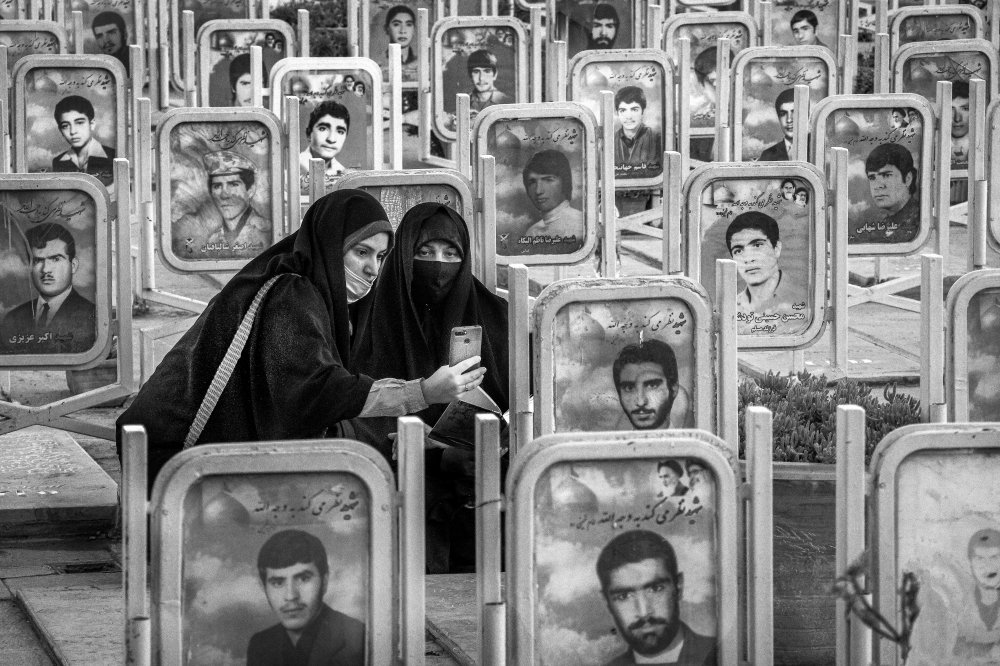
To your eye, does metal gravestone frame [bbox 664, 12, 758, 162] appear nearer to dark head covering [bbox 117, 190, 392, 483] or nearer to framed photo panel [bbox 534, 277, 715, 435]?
dark head covering [bbox 117, 190, 392, 483]

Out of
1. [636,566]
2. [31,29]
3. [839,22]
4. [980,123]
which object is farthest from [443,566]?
[839,22]

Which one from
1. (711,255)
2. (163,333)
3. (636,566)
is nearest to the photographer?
(636,566)

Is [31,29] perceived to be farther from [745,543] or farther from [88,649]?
[745,543]

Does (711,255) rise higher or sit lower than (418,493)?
higher

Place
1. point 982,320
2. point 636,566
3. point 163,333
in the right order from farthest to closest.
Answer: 1. point 163,333
2. point 982,320
3. point 636,566

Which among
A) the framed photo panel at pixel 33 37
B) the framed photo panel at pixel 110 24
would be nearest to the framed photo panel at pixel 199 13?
the framed photo panel at pixel 110 24

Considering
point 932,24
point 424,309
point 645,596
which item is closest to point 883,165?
point 424,309

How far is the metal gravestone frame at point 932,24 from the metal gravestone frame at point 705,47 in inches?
33.2

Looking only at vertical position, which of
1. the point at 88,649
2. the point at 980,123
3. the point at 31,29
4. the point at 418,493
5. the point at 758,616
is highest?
the point at 31,29

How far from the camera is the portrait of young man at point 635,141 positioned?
25.5ft

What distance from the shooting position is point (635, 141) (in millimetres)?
7758

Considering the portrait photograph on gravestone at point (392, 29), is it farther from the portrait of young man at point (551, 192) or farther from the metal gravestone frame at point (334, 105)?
the portrait of young man at point (551, 192)

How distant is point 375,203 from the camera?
4.89m

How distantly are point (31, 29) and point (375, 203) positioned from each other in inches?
170
